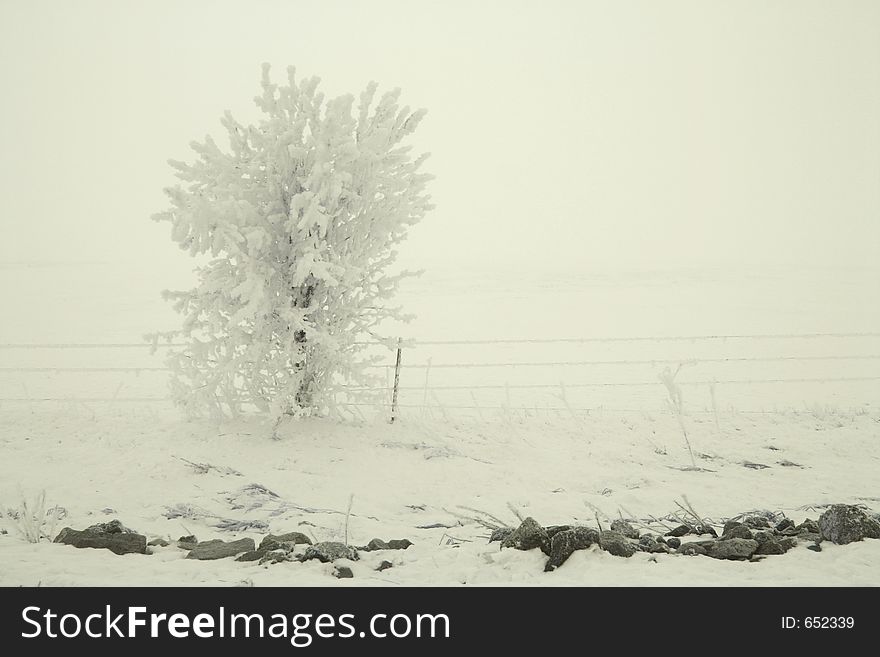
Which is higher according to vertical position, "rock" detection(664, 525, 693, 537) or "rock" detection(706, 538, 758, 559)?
"rock" detection(706, 538, 758, 559)

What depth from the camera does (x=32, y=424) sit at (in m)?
10.7

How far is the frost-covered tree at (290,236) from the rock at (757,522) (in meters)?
6.16

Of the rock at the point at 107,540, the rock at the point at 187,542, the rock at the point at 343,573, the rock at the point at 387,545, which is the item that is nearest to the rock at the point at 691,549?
the rock at the point at 387,545

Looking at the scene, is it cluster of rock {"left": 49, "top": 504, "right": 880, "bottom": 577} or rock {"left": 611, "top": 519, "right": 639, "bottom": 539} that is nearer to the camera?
cluster of rock {"left": 49, "top": 504, "right": 880, "bottom": 577}

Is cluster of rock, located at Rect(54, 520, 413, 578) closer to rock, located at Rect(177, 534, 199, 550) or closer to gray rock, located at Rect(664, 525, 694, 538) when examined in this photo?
rock, located at Rect(177, 534, 199, 550)

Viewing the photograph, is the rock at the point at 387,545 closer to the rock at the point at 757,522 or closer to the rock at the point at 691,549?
the rock at the point at 691,549

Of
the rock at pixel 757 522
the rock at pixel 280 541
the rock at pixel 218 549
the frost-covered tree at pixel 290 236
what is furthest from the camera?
the frost-covered tree at pixel 290 236

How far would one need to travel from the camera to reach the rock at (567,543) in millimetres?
4953

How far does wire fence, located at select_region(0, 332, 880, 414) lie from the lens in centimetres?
1588

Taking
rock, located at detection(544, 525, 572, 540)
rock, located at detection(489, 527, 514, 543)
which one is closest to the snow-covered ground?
rock, located at detection(489, 527, 514, 543)

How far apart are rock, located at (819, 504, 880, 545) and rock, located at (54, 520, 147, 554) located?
598 cm

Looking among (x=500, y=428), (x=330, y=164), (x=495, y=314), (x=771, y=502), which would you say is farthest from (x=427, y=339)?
(x=771, y=502)

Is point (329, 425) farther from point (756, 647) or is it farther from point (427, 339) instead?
point (427, 339)

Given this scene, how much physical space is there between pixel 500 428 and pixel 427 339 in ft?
48.0
